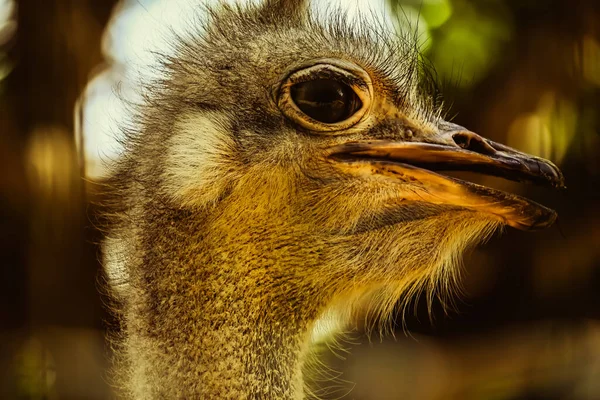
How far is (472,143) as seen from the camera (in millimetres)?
1180

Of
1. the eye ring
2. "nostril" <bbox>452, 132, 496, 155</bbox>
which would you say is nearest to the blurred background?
"nostril" <bbox>452, 132, 496, 155</bbox>

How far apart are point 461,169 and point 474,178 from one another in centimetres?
6

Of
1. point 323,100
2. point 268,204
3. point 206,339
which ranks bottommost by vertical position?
point 206,339

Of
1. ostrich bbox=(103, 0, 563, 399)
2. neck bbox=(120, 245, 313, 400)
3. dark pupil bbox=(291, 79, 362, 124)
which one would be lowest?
neck bbox=(120, 245, 313, 400)

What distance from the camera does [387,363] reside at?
1.87 m

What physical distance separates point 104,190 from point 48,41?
0.36 metres

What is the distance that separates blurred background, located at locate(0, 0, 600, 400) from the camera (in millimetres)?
1458

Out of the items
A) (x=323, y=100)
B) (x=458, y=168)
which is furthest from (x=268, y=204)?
(x=458, y=168)

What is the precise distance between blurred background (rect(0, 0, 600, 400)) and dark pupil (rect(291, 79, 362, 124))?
0.82ft

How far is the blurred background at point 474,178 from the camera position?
1458mm

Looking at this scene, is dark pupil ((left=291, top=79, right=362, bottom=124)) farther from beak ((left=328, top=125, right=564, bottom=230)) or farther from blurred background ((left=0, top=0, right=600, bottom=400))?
blurred background ((left=0, top=0, right=600, bottom=400))

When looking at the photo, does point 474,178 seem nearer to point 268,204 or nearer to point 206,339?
point 268,204

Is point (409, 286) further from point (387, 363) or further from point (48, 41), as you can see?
point (48, 41)

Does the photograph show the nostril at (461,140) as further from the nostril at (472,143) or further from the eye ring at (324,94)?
the eye ring at (324,94)
